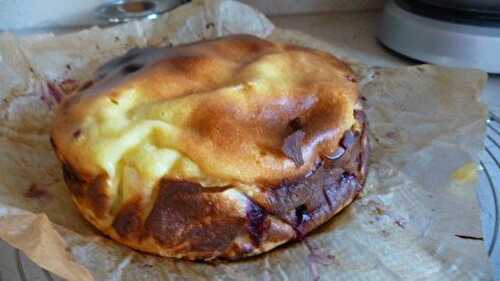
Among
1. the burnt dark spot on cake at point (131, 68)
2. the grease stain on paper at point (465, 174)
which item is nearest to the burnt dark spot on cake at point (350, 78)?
the grease stain on paper at point (465, 174)

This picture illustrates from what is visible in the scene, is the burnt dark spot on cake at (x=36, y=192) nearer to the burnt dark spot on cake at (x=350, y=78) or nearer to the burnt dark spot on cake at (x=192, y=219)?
the burnt dark spot on cake at (x=192, y=219)

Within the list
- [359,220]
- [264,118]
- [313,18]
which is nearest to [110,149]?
[264,118]

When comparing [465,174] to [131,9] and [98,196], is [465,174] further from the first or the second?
[131,9]

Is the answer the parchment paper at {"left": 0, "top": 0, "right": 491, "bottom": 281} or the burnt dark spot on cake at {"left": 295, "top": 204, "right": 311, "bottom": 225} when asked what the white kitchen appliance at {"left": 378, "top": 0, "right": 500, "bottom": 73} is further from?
the burnt dark spot on cake at {"left": 295, "top": 204, "right": 311, "bottom": 225}

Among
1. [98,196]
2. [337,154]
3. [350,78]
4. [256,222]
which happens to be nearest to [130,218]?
[98,196]

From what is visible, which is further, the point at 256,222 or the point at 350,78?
the point at 350,78

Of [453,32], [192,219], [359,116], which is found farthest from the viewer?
[453,32]

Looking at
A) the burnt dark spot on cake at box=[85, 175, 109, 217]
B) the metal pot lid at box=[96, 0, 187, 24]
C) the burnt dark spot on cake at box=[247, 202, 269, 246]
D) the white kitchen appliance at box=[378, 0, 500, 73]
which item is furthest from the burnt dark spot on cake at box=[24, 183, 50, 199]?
the white kitchen appliance at box=[378, 0, 500, 73]

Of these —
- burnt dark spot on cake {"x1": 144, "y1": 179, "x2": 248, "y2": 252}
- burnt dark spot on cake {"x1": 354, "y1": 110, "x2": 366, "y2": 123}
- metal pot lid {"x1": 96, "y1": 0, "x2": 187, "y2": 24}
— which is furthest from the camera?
metal pot lid {"x1": 96, "y1": 0, "x2": 187, "y2": 24}
